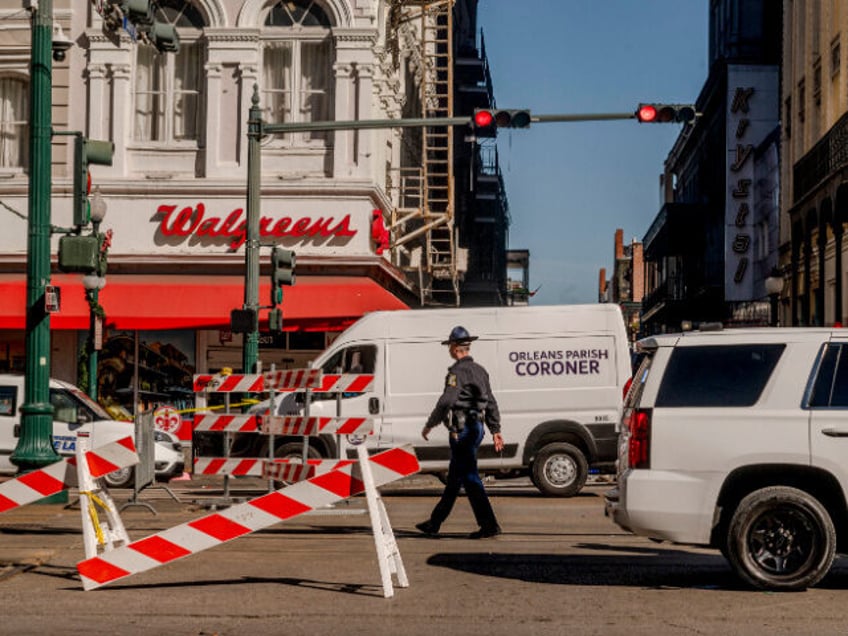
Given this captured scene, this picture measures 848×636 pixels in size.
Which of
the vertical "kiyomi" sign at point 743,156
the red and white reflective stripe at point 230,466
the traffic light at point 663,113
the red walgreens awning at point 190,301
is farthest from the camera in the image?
the vertical "kiyomi" sign at point 743,156

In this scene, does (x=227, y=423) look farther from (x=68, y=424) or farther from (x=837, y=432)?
(x=837, y=432)

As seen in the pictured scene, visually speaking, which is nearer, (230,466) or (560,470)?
(230,466)

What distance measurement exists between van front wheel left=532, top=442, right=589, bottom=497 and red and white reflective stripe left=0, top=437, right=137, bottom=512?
9448 millimetres

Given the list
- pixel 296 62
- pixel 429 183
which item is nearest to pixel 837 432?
pixel 296 62

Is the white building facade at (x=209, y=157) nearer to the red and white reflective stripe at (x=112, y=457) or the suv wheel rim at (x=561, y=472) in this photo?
the suv wheel rim at (x=561, y=472)

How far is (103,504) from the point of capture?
1080 centimetres

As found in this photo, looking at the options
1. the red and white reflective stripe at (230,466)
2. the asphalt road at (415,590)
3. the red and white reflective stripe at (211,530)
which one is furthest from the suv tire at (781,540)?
the red and white reflective stripe at (230,466)

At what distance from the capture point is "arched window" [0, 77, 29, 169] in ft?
108

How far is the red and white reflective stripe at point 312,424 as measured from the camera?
15586 mm

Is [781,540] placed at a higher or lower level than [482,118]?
lower

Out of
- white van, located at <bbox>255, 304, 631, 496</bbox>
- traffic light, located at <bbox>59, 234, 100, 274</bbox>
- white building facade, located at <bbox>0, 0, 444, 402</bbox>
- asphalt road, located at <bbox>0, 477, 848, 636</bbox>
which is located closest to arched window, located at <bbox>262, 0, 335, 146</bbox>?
white building facade, located at <bbox>0, 0, 444, 402</bbox>

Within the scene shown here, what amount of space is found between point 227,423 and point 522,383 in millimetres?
4942

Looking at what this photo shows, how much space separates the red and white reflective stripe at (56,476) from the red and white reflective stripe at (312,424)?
467 cm

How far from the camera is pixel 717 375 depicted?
1004 centimetres
